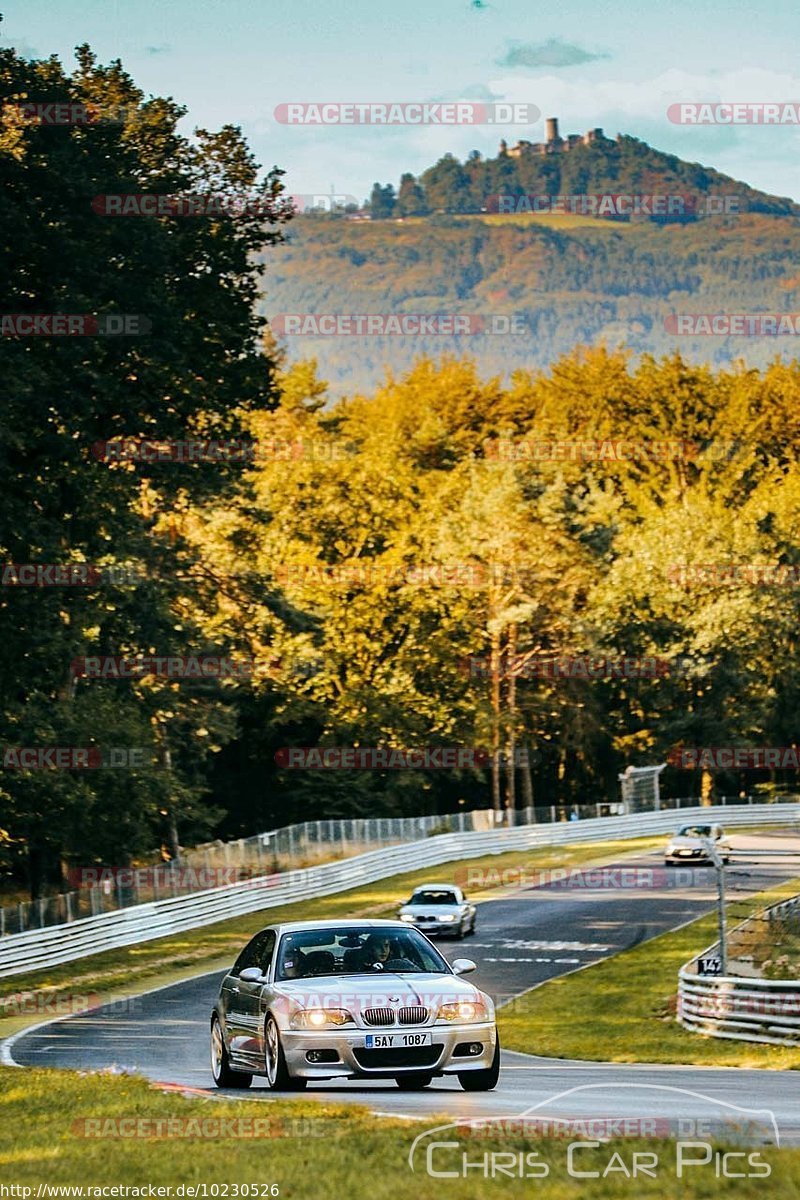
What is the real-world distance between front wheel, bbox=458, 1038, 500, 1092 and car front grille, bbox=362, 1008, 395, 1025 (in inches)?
34.4

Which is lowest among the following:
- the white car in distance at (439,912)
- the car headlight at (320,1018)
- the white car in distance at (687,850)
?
the white car in distance at (687,850)

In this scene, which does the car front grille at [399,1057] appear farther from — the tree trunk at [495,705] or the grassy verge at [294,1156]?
the tree trunk at [495,705]

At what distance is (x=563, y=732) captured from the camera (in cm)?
8800

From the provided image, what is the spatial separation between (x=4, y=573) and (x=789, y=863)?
30.9m

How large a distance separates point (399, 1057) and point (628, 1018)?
17.9m

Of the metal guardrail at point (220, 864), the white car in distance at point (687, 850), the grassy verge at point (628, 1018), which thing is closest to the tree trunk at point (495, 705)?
the metal guardrail at point (220, 864)

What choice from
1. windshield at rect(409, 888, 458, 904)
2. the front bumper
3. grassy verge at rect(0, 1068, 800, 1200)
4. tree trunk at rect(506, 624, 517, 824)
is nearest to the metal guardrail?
windshield at rect(409, 888, 458, 904)

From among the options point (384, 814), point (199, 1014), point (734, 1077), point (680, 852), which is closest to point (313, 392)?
point (384, 814)

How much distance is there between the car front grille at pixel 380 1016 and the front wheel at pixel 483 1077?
875 millimetres

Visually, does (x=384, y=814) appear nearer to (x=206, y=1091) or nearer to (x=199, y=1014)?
(x=199, y=1014)

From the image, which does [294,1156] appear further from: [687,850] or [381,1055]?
[687,850]

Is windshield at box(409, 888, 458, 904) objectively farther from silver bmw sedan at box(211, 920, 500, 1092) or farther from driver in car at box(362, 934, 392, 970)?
driver in car at box(362, 934, 392, 970)

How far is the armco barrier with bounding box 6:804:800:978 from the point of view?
38.3 m

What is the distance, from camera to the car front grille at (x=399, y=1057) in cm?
1382
